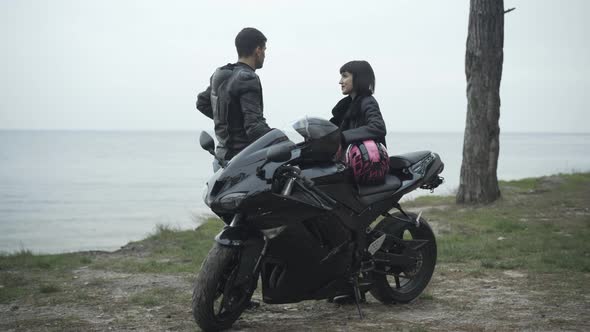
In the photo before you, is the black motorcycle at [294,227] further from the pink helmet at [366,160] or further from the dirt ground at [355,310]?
the dirt ground at [355,310]

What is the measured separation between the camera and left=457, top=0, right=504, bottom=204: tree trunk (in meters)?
12.6

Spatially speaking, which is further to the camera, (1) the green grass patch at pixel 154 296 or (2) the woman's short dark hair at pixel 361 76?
(1) the green grass patch at pixel 154 296

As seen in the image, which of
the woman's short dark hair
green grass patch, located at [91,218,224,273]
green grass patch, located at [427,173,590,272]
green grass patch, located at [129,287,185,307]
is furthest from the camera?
green grass patch, located at [91,218,224,273]

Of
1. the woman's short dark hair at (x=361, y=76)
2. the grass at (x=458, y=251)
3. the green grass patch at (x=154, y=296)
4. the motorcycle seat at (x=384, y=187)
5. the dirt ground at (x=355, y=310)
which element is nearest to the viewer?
the dirt ground at (x=355, y=310)

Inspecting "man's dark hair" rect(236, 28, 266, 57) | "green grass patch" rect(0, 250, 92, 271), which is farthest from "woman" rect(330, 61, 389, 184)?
"green grass patch" rect(0, 250, 92, 271)

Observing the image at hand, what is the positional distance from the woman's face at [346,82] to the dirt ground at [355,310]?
6.07 ft

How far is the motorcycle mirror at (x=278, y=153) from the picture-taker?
181 inches

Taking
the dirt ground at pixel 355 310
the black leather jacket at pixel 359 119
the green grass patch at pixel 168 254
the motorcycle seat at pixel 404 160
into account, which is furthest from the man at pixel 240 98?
the green grass patch at pixel 168 254

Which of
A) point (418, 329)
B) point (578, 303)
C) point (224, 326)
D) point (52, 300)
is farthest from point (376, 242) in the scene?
point (52, 300)

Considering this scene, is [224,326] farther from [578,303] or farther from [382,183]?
[578,303]

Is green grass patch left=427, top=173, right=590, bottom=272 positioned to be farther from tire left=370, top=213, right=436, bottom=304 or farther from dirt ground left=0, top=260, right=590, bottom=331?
tire left=370, top=213, right=436, bottom=304

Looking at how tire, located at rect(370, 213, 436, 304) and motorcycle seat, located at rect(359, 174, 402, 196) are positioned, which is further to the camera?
tire, located at rect(370, 213, 436, 304)

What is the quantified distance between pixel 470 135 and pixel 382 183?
7459 mm

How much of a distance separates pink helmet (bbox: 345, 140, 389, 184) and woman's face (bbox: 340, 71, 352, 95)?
0.59 meters
